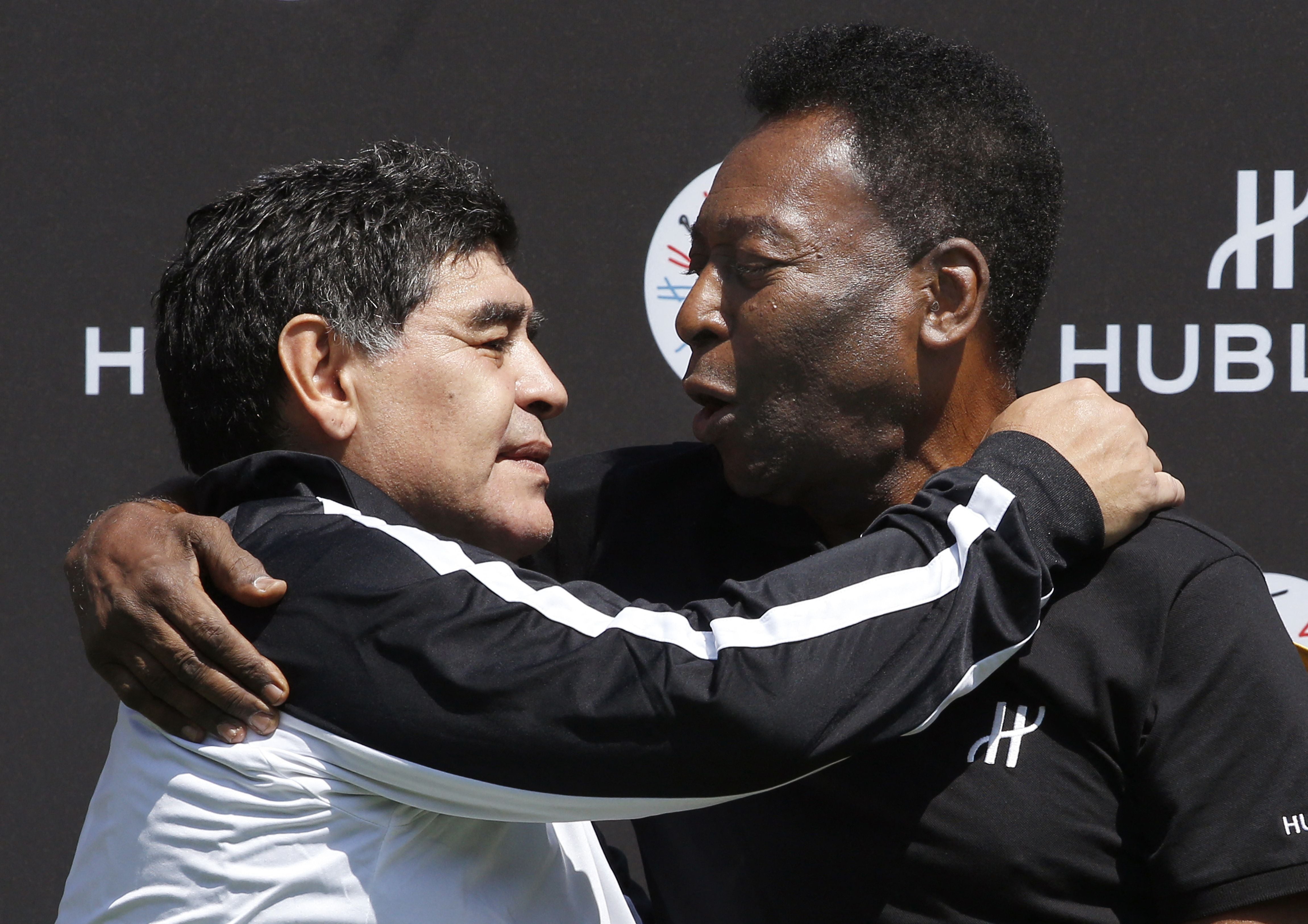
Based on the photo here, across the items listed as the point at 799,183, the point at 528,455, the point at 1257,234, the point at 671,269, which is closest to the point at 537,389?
the point at 528,455

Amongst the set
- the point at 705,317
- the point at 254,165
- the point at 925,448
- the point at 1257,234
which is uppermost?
the point at 254,165

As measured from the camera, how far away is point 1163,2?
192 cm

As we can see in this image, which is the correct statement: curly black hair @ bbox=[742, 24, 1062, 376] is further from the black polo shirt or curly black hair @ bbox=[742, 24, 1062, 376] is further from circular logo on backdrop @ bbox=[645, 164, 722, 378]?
circular logo on backdrop @ bbox=[645, 164, 722, 378]

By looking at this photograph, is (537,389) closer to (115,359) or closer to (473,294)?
(473,294)

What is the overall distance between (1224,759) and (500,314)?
0.75 meters

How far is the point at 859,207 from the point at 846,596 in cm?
44

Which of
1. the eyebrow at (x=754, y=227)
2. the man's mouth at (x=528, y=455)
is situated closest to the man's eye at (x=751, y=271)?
the eyebrow at (x=754, y=227)

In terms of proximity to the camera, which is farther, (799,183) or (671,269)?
(671,269)

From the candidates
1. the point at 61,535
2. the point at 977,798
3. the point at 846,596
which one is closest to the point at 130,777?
the point at 846,596

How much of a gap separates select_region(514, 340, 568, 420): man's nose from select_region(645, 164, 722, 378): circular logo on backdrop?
0.75 m

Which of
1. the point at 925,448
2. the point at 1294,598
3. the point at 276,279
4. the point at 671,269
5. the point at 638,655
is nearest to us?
the point at 638,655

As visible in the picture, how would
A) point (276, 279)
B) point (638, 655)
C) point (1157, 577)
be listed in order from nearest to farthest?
point (638, 655) → point (1157, 577) → point (276, 279)

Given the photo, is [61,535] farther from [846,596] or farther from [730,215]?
[846,596]

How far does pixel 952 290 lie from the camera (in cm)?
120
